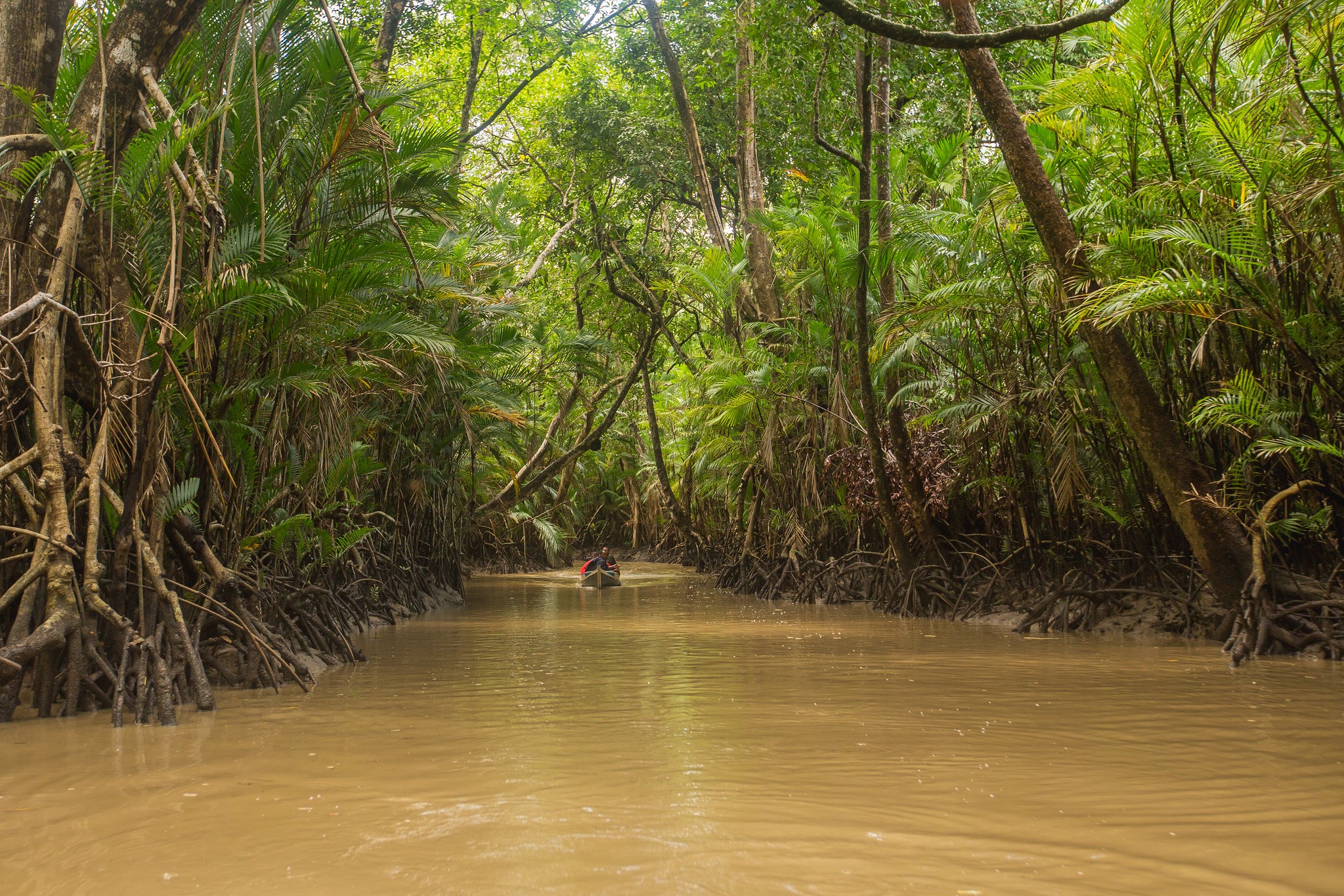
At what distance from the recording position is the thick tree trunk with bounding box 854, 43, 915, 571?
9164mm

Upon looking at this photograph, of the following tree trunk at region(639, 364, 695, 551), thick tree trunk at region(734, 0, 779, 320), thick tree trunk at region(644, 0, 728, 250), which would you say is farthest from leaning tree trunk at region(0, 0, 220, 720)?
tree trunk at region(639, 364, 695, 551)

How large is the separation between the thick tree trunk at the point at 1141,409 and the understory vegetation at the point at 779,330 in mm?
25

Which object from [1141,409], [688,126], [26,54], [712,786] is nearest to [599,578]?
[688,126]

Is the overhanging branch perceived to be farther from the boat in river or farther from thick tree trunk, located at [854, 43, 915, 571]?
the boat in river

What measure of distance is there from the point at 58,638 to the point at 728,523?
→ 45.6 feet

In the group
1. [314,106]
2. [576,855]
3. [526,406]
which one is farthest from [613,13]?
[576,855]

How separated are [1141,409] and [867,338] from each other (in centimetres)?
372

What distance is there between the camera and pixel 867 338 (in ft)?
32.8

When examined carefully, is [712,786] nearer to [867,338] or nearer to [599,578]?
[867,338]

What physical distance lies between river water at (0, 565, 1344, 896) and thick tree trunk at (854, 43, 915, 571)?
13.7ft

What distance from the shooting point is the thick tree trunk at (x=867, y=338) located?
9.16m

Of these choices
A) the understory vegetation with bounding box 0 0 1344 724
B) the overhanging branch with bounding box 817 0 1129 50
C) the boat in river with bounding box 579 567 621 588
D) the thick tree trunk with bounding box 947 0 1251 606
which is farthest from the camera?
the boat in river with bounding box 579 567 621 588

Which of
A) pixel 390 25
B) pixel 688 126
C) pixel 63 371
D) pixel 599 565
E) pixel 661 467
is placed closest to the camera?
pixel 63 371

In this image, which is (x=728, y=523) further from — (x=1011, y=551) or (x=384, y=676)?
(x=384, y=676)
